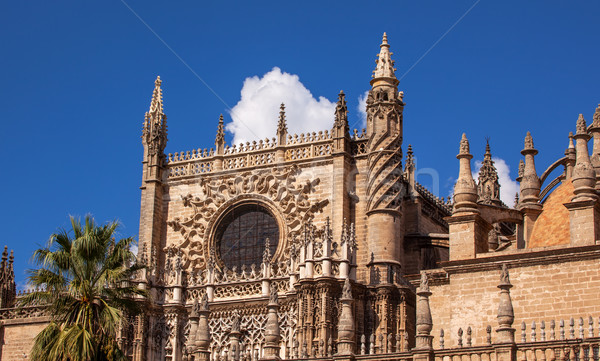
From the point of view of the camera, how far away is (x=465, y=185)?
981 inches

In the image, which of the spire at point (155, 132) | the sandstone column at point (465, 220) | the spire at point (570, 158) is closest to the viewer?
the sandstone column at point (465, 220)

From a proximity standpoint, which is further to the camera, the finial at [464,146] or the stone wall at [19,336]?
the stone wall at [19,336]

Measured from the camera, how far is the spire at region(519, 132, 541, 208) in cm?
2612

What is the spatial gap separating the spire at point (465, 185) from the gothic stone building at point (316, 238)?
1.1 inches

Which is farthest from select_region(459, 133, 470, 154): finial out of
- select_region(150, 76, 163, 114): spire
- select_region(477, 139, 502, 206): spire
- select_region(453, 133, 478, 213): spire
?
select_region(150, 76, 163, 114): spire

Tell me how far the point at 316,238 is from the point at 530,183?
328 inches

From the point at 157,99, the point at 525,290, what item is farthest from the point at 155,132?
the point at 525,290

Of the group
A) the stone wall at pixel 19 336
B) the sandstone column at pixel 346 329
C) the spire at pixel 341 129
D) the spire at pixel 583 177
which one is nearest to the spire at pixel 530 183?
the spire at pixel 583 177

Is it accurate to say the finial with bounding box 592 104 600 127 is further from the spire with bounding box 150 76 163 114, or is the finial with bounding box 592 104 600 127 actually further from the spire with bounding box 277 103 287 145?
the spire with bounding box 150 76 163 114

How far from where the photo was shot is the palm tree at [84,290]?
880 inches

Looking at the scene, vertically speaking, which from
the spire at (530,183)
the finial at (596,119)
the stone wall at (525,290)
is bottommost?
the stone wall at (525,290)

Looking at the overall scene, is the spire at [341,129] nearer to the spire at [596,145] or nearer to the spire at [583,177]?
the spire at [596,145]

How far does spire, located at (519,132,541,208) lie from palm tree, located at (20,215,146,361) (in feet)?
30.9

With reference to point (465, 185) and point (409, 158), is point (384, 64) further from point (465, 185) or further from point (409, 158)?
point (465, 185)
